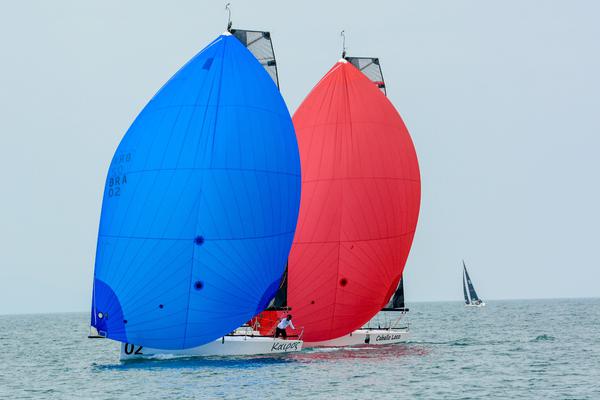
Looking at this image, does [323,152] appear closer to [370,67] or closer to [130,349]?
[370,67]

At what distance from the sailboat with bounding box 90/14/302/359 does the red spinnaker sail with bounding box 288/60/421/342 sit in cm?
496

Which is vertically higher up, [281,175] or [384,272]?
[281,175]

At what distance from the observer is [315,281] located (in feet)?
126

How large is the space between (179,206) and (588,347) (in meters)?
23.2

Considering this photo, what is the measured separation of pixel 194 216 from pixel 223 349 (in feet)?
17.1

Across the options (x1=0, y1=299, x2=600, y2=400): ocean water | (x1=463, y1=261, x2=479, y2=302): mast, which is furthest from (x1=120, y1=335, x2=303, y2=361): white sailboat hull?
(x1=463, y1=261, x2=479, y2=302): mast

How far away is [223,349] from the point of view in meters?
34.1

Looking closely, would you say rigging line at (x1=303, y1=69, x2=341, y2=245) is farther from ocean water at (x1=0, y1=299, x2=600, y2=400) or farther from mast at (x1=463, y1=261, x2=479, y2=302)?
mast at (x1=463, y1=261, x2=479, y2=302)

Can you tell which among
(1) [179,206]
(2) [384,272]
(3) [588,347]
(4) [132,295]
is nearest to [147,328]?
(4) [132,295]

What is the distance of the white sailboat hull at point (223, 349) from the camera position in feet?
110

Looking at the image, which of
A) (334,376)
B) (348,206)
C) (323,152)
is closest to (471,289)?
(323,152)

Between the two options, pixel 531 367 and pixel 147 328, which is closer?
pixel 147 328

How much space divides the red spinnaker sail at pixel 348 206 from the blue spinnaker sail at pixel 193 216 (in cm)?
516

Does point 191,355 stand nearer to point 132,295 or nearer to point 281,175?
point 132,295
